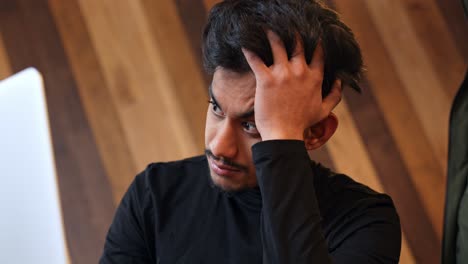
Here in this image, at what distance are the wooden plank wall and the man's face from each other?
3.03 feet

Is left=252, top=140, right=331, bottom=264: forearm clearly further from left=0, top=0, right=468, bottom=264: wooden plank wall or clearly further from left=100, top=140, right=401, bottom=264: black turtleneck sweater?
left=0, top=0, right=468, bottom=264: wooden plank wall

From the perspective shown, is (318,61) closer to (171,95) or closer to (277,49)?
(277,49)

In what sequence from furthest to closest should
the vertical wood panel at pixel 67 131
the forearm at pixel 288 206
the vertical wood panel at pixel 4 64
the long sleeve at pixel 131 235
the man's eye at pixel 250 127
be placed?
the vertical wood panel at pixel 4 64
the vertical wood panel at pixel 67 131
the long sleeve at pixel 131 235
the man's eye at pixel 250 127
the forearm at pixel 288 206

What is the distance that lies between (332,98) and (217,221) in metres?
0.35

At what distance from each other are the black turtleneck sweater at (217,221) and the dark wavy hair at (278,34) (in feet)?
0.56

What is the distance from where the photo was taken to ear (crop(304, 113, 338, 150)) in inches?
41.1

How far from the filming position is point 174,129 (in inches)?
77.3

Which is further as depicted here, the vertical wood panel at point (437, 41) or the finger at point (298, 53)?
the vertical wood panel at point (437, 41)

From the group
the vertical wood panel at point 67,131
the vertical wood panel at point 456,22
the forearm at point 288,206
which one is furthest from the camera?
the vertical wood panel at point 456,22

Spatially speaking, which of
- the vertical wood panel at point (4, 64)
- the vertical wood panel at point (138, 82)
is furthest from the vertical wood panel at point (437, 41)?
the vertical wood panel at point (4, 64)

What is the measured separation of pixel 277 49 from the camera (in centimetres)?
91

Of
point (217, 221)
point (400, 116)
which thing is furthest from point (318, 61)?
point (400, 116)

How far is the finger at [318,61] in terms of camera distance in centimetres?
95

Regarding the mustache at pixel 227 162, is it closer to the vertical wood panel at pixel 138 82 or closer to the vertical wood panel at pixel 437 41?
the vertical wood panel at pixel 138 82
